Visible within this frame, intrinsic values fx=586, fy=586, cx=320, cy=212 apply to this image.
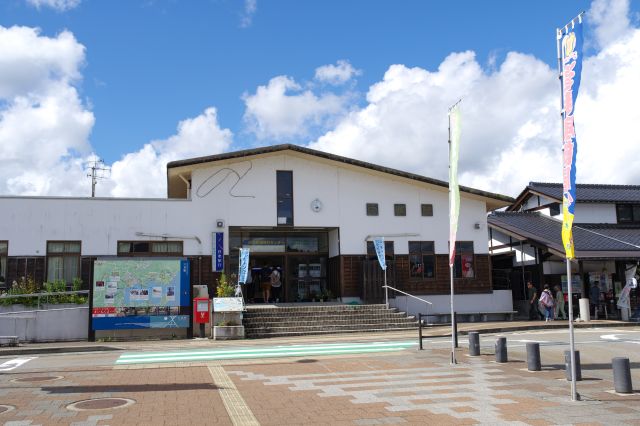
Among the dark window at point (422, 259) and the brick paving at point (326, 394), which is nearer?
the brick paving at point (326, 394)

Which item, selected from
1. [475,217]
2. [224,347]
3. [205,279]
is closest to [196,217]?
[205,279]

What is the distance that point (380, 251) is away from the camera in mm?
24203

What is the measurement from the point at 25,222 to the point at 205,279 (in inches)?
274

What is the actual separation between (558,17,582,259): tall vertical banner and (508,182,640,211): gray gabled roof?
73.4ft

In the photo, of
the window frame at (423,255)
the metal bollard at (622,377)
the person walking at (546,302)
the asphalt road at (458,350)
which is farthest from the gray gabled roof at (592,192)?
the metal bollard at (622,377)

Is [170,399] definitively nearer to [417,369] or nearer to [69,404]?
[69,404]

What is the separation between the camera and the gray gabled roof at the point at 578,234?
24.9 m

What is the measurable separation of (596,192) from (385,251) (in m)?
13.6

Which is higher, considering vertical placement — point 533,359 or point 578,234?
point 578,234

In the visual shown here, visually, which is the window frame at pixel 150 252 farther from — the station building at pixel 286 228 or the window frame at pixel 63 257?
the window frame at pixel 63 257

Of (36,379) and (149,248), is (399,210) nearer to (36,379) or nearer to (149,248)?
(149,248)

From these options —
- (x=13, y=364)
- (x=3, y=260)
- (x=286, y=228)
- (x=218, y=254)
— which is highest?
(x=286, y=228)

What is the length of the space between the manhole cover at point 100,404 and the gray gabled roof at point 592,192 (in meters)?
25.8

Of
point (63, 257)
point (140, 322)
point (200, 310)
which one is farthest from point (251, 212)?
point (63, 257)
